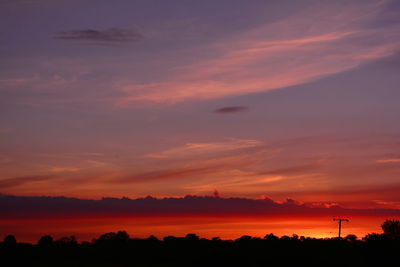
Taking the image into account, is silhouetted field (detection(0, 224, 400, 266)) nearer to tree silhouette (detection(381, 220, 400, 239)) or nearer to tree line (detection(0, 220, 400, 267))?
tree line (detection(0, 220, 400, 267))

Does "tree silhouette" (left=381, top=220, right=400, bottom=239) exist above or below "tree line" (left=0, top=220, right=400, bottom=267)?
above

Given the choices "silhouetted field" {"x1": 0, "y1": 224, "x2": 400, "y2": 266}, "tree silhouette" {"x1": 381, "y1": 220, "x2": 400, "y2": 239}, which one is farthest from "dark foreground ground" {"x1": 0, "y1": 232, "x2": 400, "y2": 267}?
"tree silhouette" {"x1": 381, "y1": 220, "x2": 400, "y2": 239}

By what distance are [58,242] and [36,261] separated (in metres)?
68.5

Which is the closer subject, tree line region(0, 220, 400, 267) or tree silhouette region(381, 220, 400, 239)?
tree line region(0, 220, 400, 267)

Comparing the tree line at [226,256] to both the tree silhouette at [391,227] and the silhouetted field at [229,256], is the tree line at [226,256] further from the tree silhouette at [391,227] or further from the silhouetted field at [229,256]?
the tree silhouette at [391,227]

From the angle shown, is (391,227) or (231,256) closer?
(231,256)

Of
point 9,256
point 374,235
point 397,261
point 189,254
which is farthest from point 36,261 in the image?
point 374,235

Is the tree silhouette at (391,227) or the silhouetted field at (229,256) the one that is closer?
the silhouetted field at (229,256)

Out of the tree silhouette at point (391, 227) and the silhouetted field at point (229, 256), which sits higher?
the tree silhouette at point (391, 227)

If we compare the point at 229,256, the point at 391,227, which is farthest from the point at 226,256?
the point at 391,227

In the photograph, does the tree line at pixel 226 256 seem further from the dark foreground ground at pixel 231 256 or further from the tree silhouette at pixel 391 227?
the tree silhouette at pixel 391 227

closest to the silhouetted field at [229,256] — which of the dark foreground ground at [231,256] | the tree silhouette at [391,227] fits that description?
the dark foreground ground at [231,256]

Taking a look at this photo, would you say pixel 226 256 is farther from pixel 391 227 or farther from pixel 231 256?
pixel 391 227

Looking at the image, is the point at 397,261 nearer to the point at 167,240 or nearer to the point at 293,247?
the point at 293,247
